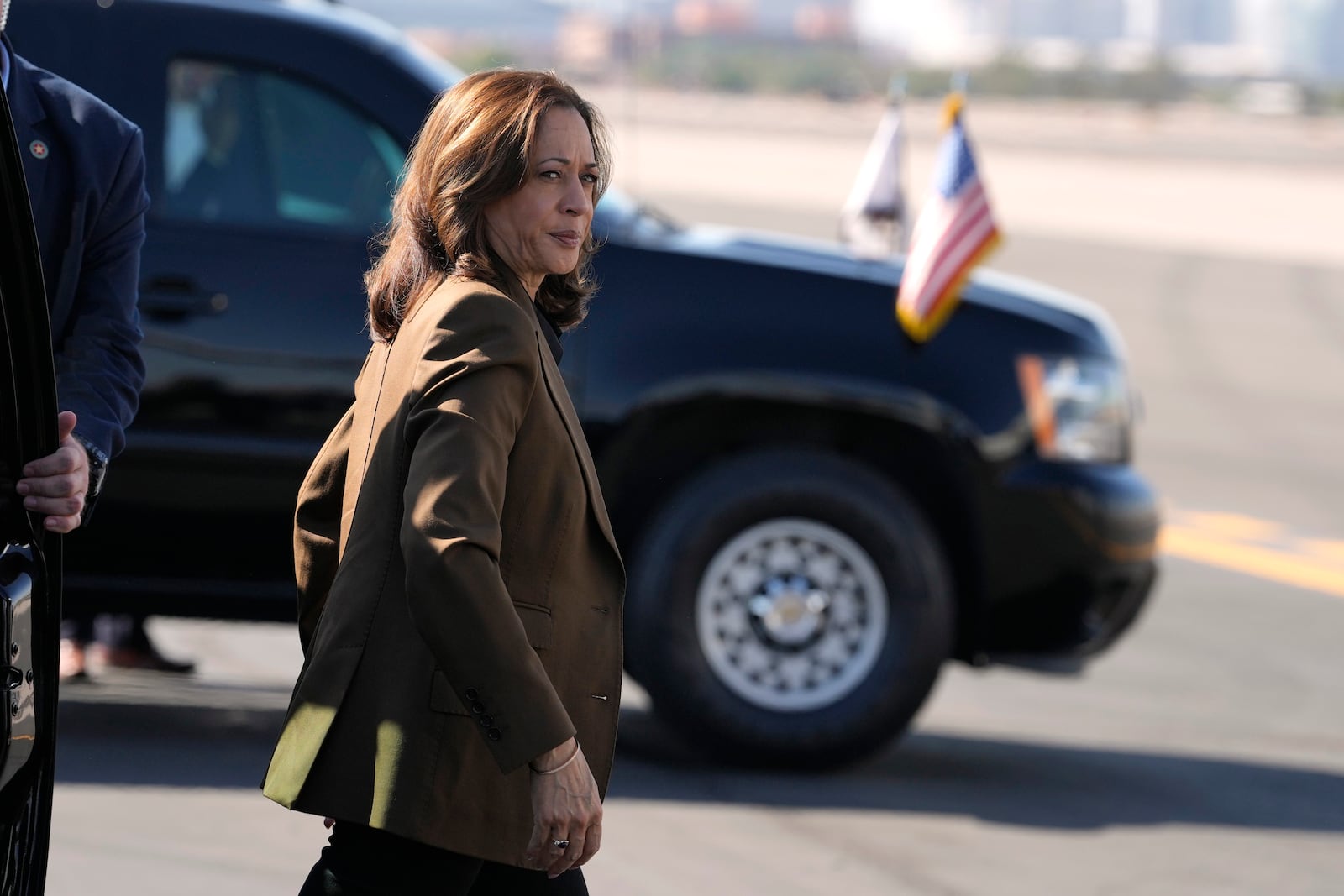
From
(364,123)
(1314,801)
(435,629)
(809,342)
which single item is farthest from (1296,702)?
(435,629)

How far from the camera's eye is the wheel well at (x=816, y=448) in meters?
5.57

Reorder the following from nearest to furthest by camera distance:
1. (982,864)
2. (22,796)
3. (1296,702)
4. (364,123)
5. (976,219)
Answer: (22,796), (982,864), (364,123), (976,219), (1296,702)

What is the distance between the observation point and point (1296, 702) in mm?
6977

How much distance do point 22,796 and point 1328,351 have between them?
636 inches

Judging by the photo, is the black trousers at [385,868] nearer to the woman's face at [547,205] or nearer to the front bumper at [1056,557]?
the woman's face at [547,205]

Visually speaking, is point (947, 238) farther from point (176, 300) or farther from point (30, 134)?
point (30, 134)

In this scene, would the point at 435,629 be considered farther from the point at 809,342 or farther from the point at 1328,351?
the point at 1328,351

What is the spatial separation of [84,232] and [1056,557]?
10.5ft

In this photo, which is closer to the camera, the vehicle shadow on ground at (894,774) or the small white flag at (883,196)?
the vehicle shadow on ground at (894,774)

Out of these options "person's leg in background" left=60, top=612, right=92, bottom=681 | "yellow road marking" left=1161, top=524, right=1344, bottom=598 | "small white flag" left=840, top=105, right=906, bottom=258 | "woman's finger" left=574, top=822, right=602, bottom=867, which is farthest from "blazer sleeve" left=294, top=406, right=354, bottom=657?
"yellow road marking" left=1161, top=524, right=1344, bottom=598

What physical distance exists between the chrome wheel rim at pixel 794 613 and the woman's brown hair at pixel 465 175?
10.1ft

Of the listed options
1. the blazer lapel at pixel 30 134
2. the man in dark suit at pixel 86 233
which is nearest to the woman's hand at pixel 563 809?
the man in dark suit at pixel 86 233

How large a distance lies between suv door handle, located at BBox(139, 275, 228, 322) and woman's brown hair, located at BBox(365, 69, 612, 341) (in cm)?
269

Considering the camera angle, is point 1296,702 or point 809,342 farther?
point 1296,702
